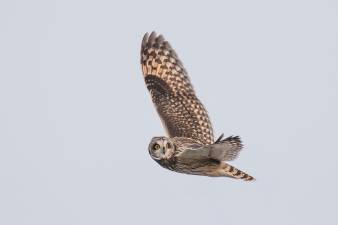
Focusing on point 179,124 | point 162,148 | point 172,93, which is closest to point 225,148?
point 162,148

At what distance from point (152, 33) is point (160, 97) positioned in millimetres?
1285

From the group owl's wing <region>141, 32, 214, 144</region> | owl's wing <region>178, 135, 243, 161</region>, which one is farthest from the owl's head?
owl's wing <region>141, 32, 214, 144</region>

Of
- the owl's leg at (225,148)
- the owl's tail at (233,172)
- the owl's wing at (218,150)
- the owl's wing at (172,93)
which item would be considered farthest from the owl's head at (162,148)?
the owl's wing at (172,93)

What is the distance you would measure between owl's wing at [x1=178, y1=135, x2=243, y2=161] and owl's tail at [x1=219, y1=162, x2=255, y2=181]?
1.95 ft

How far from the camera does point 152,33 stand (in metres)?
14.8

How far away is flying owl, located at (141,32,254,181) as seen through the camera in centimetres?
1167

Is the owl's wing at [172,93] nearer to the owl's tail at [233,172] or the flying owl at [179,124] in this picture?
the flying owl at [179,124]

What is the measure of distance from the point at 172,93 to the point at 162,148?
2.20 meters

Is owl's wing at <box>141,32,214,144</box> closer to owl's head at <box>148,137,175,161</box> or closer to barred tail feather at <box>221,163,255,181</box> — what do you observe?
barred tail feather at <box>221,163,255,181</box>

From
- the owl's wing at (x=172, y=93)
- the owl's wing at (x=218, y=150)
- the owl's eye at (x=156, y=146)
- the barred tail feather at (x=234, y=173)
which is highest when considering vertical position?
the owl's wing at (x=172, y=93)

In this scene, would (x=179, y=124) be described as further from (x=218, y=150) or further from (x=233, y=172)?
(x=218, y=150)

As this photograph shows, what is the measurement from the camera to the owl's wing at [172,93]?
13281 mm

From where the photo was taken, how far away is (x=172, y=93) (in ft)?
46.3

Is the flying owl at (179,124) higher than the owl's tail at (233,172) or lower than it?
higher
